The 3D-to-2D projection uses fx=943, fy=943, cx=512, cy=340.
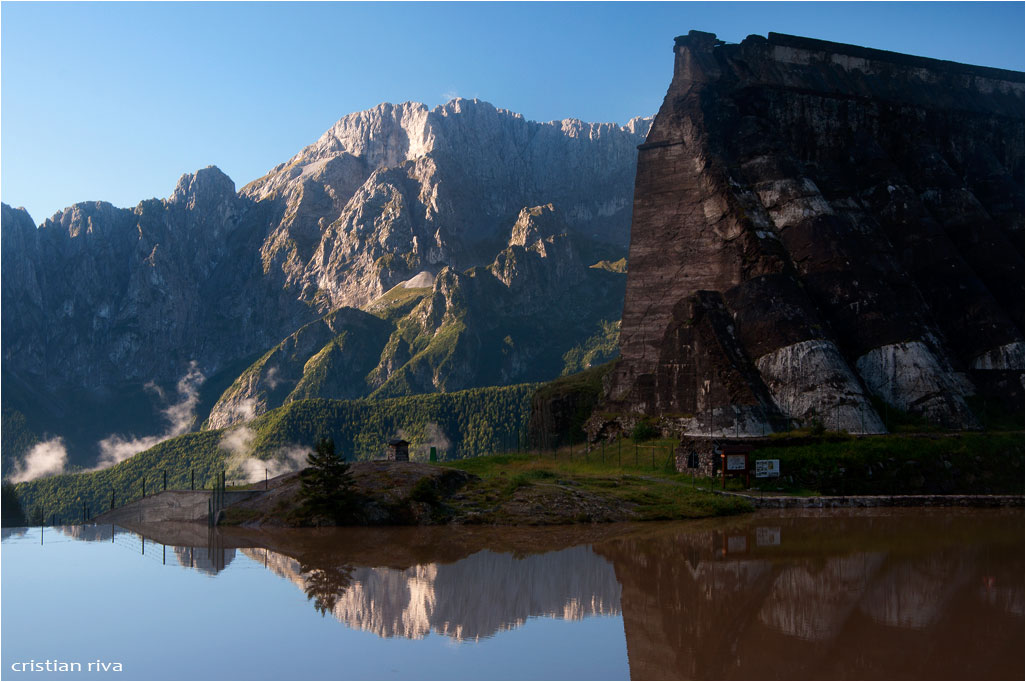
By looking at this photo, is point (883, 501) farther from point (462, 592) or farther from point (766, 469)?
point (462, 592)

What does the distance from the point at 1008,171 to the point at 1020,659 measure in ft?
237

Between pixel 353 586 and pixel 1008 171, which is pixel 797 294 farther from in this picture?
pixel 353 586

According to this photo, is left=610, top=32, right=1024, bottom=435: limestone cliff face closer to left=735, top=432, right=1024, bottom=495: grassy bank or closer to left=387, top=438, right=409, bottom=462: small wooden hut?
left=735, top=432, right=1024, bottom=495: grassy bank

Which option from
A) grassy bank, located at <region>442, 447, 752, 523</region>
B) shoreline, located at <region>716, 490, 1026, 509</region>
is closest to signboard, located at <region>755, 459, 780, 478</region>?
shoreline, located at <region>716, 490, 1026, 509</region>

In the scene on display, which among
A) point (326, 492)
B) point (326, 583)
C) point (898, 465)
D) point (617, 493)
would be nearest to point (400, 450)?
point (326, 492)

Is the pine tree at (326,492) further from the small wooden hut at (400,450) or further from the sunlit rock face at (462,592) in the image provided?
the small wooden hut at (400,450)

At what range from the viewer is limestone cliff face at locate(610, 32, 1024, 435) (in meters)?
53.6

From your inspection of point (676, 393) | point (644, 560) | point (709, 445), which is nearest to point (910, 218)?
point (676, 393)

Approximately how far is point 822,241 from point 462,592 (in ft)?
145

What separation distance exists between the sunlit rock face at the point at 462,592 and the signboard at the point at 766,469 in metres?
18.4

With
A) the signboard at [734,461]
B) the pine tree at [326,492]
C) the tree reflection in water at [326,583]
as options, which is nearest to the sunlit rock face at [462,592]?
the tree reflection in water at [326,583]

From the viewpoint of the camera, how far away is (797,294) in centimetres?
5681

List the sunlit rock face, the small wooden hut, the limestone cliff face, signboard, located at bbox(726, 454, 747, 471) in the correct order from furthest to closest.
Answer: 1. the limestone cliff face
2. the small wooden hut
3. signboard, located at bbox(726, 454, 747, 471)
4. the sunlit rock face

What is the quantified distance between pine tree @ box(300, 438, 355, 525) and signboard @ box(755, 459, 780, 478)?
759 inches
